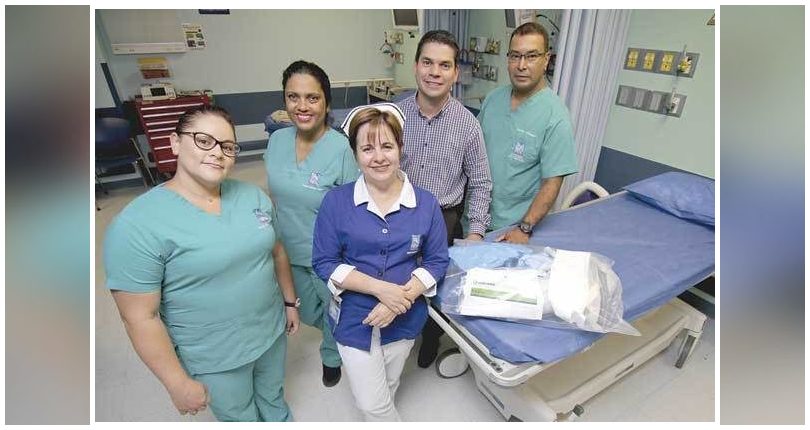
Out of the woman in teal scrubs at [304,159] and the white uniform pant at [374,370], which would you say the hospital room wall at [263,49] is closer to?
the woman in teal scrubs at [304,159]

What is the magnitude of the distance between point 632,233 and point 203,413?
6.85ft

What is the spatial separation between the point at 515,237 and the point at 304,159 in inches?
35.8

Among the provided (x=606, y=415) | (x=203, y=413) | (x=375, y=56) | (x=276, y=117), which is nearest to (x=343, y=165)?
(x=203, y=413)

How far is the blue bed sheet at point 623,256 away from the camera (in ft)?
3.69

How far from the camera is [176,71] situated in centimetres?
434

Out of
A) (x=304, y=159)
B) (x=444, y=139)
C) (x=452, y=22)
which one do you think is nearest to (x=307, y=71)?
(x=304, y=159)

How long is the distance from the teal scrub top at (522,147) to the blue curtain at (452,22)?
76.8 inches

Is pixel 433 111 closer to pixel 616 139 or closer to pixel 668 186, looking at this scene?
pixel 668 186

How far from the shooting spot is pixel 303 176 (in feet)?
4.59

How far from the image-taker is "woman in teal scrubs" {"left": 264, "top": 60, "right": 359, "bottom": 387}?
1324 millimetres

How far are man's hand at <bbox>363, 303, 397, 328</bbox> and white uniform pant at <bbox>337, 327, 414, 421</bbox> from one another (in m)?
0.08

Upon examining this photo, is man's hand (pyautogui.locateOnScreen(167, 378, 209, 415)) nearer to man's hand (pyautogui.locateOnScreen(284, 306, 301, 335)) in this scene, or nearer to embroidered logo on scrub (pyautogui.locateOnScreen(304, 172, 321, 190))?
man's hand (pyautogui.locateOnScreen(284, 306, 301, 335))

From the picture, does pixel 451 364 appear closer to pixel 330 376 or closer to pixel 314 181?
pixel 330 376

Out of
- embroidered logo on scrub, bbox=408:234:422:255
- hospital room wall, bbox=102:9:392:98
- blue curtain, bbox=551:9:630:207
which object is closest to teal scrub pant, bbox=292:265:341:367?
embroidered logo on scrub, bbox=408:234:422:255
